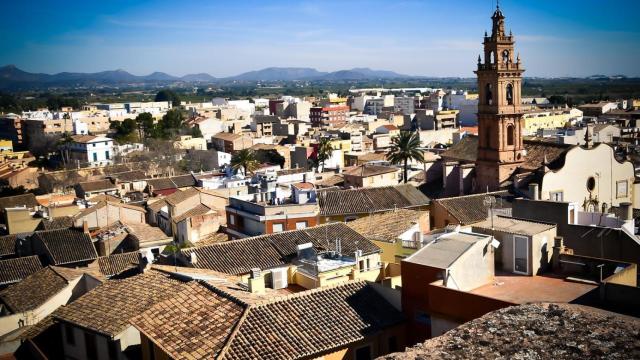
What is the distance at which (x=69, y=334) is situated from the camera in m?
16.9

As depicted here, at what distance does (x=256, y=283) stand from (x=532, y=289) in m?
7.07

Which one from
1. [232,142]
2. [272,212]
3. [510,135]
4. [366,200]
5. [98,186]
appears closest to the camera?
[272,212]

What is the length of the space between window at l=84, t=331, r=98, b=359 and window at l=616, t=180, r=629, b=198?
25.5 meters

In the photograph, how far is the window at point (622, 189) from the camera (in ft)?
101

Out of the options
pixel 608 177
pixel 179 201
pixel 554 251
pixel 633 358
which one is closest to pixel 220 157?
pixel 179 201

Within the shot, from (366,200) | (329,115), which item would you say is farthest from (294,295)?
(329,115)

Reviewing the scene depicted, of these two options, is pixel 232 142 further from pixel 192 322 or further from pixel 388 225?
pixel 192 322

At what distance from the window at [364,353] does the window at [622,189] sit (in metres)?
21.4

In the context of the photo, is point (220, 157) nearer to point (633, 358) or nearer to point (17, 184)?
point (17, 184)

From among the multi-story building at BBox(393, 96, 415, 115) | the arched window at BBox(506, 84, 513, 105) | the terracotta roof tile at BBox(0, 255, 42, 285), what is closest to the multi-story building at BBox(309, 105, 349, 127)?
the multi-story building at BBox(393, 96, 415, 115)

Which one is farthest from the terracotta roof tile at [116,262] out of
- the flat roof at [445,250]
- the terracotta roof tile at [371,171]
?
the terracotta roof tile at [371,171]

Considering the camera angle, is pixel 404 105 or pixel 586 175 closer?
pixel 586 175

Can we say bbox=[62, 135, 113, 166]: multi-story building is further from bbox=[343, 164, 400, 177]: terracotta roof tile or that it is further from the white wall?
the white wall

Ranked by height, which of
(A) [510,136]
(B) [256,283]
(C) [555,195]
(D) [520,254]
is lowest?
(C) [555,195]
